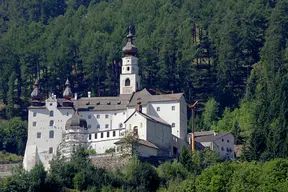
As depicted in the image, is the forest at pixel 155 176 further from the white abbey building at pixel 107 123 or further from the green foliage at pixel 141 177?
the white abbey building at pixel 107 123

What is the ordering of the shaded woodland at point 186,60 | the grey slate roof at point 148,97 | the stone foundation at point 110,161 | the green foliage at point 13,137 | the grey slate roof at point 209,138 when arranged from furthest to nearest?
1. the shaded woodland at point 186,60
2. the green foliage at point 13,137
3. the grey slate roof at point 148,97
4. the grey slate roof at point 209,138
5. the stone foundation at point 110,161

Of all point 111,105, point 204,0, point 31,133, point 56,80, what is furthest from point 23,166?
point 204,0

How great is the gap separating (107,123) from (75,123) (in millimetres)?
5259

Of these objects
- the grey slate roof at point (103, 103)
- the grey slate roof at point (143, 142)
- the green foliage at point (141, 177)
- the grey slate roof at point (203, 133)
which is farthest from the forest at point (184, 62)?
the green foliage at point (141, 177)

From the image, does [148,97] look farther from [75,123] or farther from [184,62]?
[184,62]

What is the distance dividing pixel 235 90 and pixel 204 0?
91.5 ft

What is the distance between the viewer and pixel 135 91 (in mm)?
91562

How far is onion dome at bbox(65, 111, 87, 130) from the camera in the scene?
83812 mm

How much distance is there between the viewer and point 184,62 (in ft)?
338

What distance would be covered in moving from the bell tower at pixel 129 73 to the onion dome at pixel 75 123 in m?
8.72

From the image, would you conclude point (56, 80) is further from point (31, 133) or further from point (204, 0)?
point (204, 0)

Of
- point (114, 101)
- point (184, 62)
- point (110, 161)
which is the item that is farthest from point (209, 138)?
point (184, 62)

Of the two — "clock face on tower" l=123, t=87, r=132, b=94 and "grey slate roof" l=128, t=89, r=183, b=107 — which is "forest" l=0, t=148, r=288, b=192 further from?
"clock face on tower" l=123, t=87, r=132, b=94

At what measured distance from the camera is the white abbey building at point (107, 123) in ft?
266
